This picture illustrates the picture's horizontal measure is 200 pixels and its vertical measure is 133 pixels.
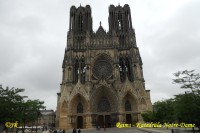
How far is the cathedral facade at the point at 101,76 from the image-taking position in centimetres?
3916

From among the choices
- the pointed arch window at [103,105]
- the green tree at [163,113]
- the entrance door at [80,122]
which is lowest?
the entrance door at [80,122]

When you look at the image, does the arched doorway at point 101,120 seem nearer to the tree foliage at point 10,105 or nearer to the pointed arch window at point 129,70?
the pointed arch window at point 129,70

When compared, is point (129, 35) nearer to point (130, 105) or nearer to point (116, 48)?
point (116, 48)

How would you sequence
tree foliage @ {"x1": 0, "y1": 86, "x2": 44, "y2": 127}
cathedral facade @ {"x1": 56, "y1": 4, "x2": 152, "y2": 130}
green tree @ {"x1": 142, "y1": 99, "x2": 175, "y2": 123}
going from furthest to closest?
cathedral facade @ {"x1": 56, "y1": 4, "x2": 152, "y2": 130}
green tree @ {"x1": 142, "y1": 99, "x2": 175, "y2": 123}
tree foliage @ {"x1": 0, "y1": 86, "x2": 44, "y2": 127}

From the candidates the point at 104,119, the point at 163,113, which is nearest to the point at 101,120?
the point at 104,119

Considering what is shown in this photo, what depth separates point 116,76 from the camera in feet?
136

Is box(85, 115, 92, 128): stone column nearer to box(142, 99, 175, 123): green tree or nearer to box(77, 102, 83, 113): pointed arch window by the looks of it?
box(77, 102, 83, 113): pointed arch window

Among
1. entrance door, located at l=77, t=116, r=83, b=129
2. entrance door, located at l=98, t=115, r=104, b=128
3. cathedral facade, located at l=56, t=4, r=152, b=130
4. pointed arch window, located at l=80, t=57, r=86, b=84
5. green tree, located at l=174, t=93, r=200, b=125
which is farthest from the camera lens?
pointed arch window, located at l=80, t=57, r=86, b=84

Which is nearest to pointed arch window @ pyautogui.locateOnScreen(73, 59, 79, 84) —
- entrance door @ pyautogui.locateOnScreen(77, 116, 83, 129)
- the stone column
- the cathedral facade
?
the cathedral facade

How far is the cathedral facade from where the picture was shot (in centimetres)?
3916

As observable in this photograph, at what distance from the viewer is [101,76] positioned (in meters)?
41.7

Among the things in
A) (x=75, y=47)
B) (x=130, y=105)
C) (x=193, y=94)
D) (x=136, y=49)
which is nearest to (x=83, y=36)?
(x=75, y=47)

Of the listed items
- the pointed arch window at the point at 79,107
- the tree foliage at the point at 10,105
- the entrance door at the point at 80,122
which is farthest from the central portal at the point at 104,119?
the tree foliage at the point at 10,105

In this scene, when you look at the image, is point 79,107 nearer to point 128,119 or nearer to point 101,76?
point 101,76
